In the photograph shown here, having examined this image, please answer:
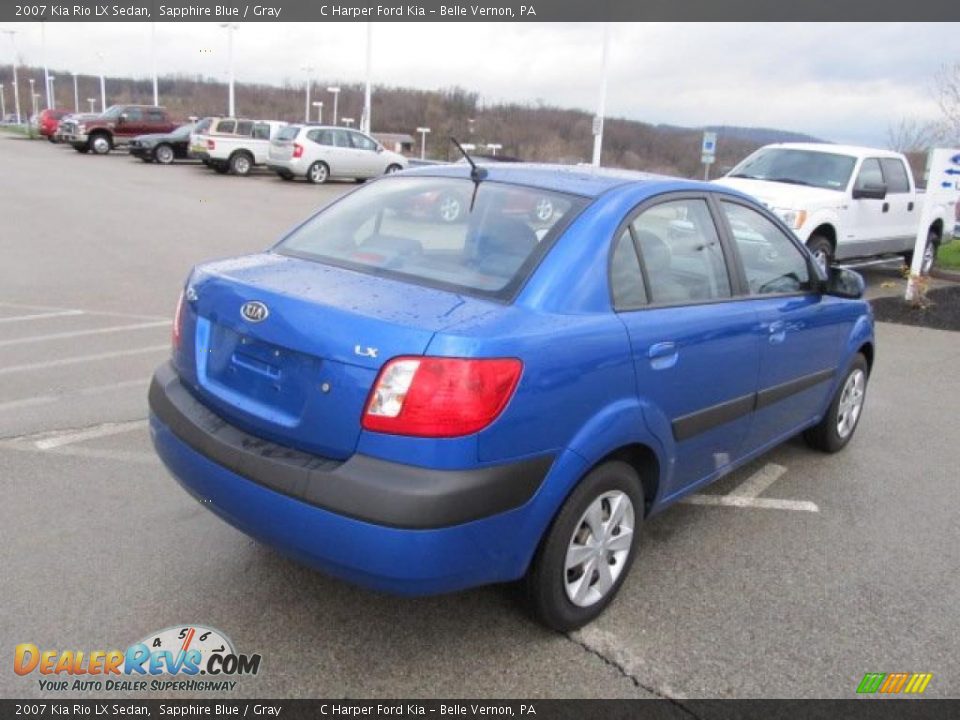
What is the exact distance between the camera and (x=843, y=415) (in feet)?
16.8

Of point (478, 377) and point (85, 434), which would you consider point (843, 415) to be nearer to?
point (478, 377)

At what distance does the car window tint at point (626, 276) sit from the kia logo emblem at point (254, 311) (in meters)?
1.27

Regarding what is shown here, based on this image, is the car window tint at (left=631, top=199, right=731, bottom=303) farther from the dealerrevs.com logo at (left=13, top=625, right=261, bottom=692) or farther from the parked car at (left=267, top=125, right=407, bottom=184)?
the parked car at (left=267, top=125, right=407, bottom=184)

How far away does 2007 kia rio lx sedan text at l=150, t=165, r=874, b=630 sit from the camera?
97.4 inches

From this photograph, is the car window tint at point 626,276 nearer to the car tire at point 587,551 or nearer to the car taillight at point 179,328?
the car tire at point 587,551

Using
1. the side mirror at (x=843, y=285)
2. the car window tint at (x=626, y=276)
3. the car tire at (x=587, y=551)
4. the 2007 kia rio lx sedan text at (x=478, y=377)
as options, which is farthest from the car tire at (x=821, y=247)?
the car tire at (x=587, y=551)

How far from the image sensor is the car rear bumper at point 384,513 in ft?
7.99

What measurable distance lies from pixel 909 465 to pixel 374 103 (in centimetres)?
11107

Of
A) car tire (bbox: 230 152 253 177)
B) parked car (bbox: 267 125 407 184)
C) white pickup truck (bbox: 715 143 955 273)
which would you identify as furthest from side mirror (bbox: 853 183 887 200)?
car tire (bbox: 230 152 253 177)

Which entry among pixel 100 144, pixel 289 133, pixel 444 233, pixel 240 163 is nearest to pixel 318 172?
pixel 289 133

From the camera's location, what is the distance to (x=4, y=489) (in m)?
3.97

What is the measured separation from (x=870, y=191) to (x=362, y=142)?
61.2 ft

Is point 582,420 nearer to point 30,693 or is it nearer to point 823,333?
point 30,693

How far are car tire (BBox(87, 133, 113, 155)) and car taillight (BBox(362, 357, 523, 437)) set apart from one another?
34369 millimetres
